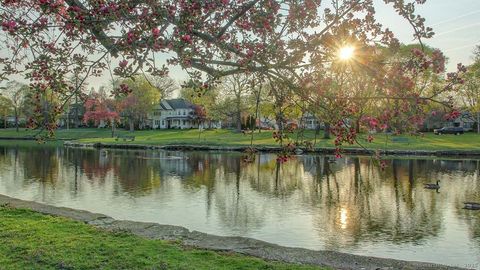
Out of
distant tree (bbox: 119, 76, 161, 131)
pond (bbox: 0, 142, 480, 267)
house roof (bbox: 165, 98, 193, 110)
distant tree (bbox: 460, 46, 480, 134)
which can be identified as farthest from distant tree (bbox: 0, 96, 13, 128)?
distant tree (bbox: 460, 46, 480, 134)

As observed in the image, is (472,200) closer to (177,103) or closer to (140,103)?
(140,103)

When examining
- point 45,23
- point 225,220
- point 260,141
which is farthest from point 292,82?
point 260,141

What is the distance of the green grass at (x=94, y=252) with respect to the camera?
10039mm

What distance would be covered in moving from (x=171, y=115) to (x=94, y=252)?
391 ft

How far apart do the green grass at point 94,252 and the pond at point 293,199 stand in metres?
4.71

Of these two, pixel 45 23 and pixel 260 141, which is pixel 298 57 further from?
pixel 260 141

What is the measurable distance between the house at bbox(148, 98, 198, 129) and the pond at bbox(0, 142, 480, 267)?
265 ft

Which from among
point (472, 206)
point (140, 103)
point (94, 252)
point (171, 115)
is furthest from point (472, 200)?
point (171, 115)

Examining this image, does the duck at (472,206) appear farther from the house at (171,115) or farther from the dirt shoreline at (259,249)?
the house at (171,115)

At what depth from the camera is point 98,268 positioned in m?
9.79

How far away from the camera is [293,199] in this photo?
1037 inches

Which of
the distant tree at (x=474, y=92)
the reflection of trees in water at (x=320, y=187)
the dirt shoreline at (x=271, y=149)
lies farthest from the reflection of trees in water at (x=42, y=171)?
the distant tree at (x=474, y=92)

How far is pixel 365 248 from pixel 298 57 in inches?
449

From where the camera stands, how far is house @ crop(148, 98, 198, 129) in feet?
413
